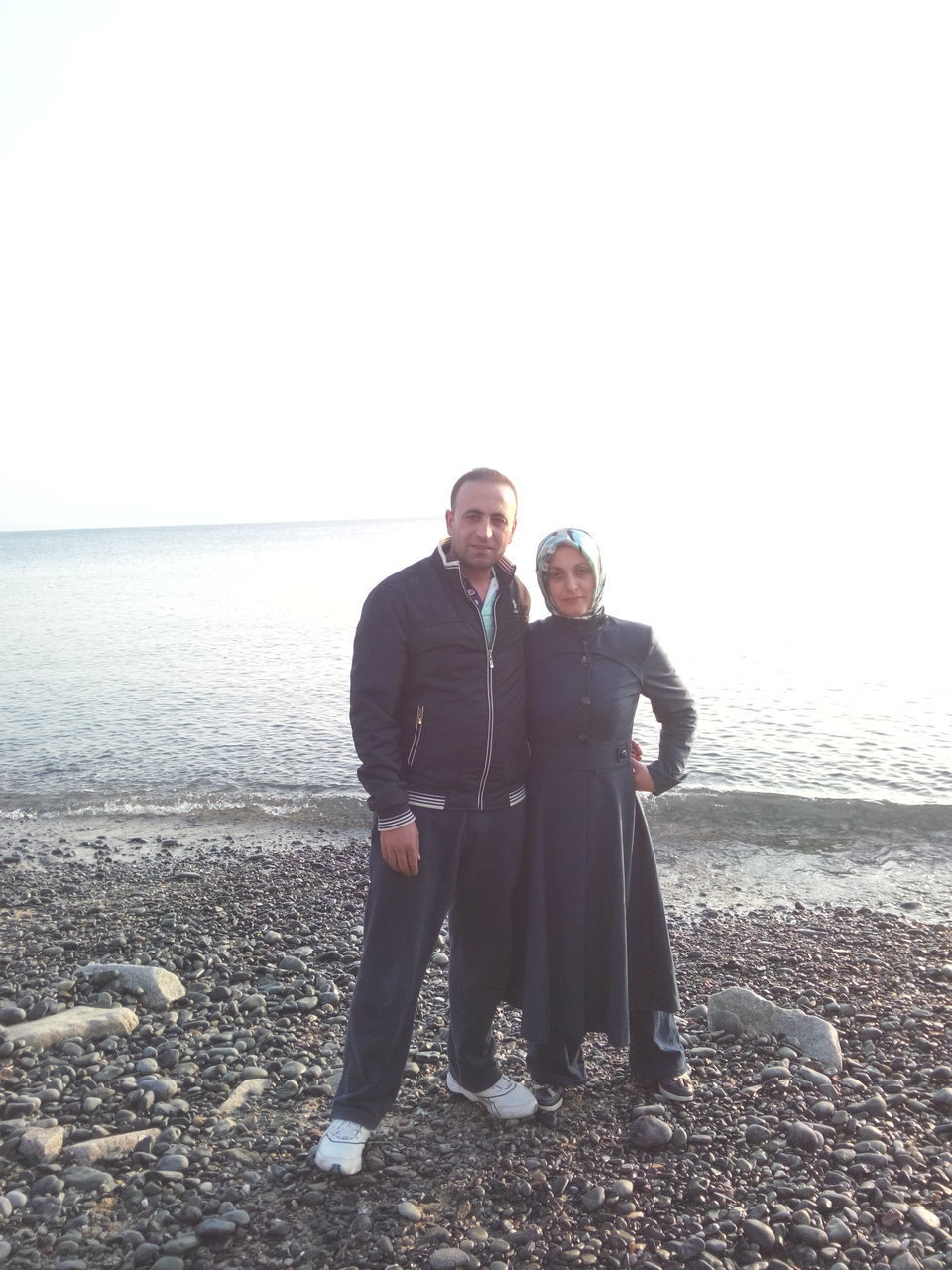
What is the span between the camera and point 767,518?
145 m

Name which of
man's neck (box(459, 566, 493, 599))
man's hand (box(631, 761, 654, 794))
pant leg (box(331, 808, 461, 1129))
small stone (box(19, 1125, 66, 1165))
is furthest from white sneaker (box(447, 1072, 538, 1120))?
man's neck (box(459, 566, 493, 599))

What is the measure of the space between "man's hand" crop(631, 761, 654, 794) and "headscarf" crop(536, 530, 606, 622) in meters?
0.85

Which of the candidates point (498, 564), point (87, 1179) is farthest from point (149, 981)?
point (498, 564)

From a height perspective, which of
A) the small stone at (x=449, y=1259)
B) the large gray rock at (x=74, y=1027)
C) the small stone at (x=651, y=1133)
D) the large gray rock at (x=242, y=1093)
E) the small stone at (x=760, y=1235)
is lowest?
the large gray rock at (x=74, y=1027)

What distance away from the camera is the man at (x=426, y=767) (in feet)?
14.3

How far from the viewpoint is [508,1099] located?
4891 mm

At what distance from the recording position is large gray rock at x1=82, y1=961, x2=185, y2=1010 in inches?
262

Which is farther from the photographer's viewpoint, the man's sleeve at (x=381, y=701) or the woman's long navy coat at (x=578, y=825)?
the woman's long navy coat at (x=578, y=825)

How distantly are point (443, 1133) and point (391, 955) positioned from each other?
Answer: 1.12 m

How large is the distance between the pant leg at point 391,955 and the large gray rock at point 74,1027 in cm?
234

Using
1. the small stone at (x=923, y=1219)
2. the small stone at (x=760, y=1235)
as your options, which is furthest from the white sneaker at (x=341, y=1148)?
the small stone at (x=923, y=1219)

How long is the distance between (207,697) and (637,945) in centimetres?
1882

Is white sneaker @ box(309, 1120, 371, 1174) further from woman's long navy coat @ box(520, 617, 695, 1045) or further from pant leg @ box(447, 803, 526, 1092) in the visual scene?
woman's long navy coat @ box(520, 617, 695, 1045)

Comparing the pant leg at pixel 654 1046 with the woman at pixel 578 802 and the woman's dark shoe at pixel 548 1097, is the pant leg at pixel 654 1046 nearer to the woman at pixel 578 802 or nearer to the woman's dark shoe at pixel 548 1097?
the woman at pixel 578 802
